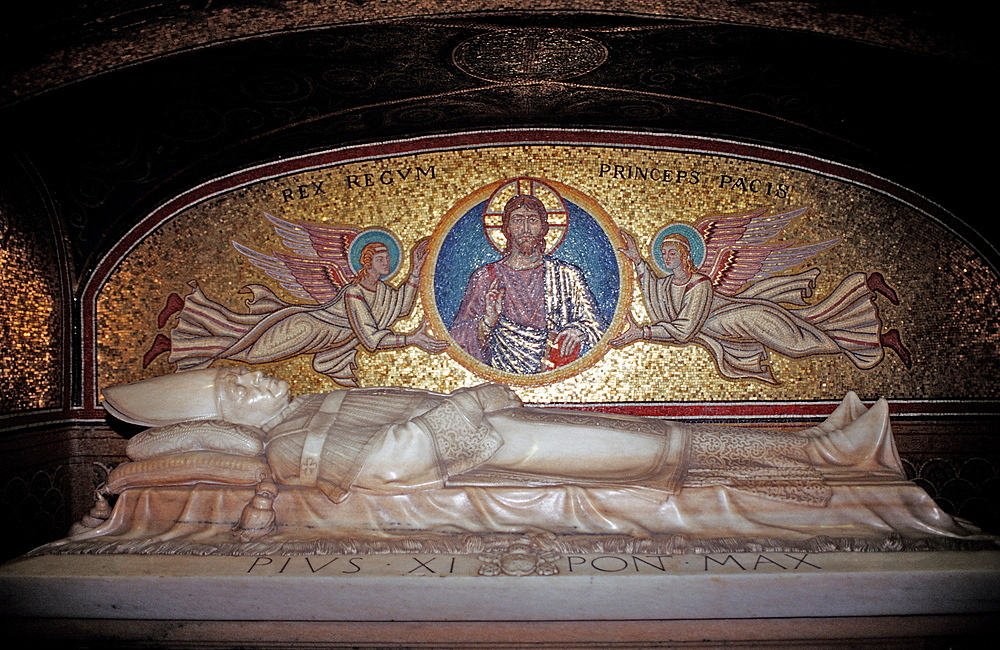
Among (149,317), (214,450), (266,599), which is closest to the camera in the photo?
(266,599)

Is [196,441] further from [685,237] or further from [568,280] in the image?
[685,237]

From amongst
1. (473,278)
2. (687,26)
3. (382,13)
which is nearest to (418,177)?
(473,278)

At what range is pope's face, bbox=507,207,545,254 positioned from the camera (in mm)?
5762

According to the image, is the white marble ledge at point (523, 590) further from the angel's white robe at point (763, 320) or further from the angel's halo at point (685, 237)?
the angel's halo at point (685, 237)

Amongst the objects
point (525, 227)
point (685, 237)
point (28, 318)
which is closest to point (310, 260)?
point (525, 227)

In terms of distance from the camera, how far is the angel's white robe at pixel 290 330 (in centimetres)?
573

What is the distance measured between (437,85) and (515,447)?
2.45 meters

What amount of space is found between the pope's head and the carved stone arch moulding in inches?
52.8

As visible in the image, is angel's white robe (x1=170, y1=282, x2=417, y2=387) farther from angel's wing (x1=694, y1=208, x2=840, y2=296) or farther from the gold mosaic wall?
angel's wing (x1=694, y1=208, x2=840, y2=296)

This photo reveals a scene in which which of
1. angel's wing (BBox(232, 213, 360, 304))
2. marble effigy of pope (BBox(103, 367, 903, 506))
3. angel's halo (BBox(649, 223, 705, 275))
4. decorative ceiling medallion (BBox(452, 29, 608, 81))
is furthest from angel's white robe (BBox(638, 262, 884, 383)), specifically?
angel's wing (BBox(232, 213, 360, 304))

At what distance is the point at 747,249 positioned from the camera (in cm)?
581

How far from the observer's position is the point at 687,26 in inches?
157

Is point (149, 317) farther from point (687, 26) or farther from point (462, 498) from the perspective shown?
point (687, 26)

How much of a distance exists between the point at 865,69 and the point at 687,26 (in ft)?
3.78
